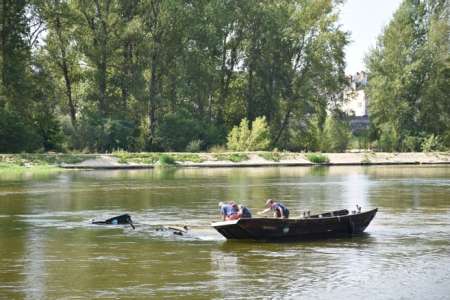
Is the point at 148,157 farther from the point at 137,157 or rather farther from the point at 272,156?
the point at 272,156

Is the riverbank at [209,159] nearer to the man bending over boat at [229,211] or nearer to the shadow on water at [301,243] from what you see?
the man bending over boat at [229,211]

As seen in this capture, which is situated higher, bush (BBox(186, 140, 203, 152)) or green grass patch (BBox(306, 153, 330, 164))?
bush (BBox(186, 140, 203, 152))

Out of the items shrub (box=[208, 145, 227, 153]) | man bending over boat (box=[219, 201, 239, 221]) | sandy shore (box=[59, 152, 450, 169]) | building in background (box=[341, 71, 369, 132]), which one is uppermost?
building in background (box=[341, 71, 369, 132])

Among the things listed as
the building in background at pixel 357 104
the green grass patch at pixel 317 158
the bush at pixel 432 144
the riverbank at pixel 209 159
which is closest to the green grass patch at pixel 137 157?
the riverbank at pixel 209 159

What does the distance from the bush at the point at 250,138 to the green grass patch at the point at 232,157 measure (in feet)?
14.2

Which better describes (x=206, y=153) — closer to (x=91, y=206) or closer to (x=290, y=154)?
(x=290, y=154)

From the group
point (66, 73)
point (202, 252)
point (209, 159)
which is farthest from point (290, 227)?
point (66, 73)

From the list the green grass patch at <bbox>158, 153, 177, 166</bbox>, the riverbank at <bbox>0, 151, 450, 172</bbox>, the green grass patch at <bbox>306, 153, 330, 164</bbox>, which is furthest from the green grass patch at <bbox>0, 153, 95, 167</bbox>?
the green grass patch at <bbox>306, 153, 330, 164</bbox>

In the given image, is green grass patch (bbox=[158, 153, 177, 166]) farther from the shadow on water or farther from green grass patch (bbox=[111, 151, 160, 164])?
the shadow on water

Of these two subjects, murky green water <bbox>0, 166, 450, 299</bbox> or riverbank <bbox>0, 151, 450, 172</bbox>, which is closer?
murky green water <bbox>0, 166, 450, 299</bbox>

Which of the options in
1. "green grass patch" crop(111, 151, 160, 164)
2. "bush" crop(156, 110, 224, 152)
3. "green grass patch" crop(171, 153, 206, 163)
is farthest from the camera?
"bush" crop(156, 110, 224, 152)

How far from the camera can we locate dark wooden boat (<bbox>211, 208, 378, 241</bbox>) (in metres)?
29.8

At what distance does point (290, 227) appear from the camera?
3033 centimetres

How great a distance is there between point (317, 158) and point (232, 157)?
990 cm
